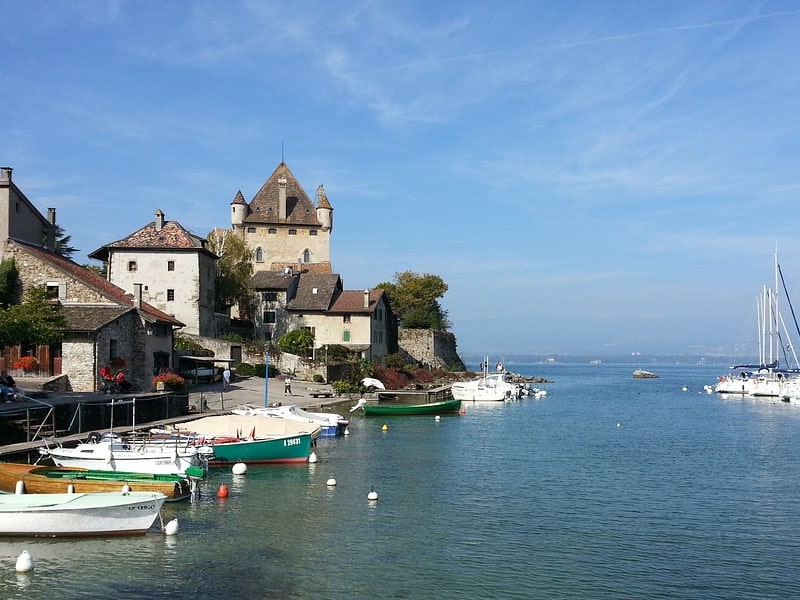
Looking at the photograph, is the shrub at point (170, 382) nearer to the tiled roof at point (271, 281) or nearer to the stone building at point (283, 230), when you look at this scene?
the tiled roof at point (271, 281)

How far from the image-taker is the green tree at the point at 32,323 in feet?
123

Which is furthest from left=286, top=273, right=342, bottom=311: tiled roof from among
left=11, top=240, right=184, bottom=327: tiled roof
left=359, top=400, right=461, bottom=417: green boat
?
left=11, top=240, right=184, bottom=327: tiled roof

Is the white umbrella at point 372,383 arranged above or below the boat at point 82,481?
above

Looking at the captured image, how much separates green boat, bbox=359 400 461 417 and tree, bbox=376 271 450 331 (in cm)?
4446

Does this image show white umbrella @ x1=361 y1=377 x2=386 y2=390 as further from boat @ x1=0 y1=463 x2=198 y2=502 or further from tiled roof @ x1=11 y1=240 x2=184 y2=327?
boat @ x1=0 y1=463 x2=198 y2=502

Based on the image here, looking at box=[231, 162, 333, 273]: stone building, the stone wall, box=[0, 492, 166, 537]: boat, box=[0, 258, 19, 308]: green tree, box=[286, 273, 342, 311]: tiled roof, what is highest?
box=[231, 162, 333, 273]: stone building

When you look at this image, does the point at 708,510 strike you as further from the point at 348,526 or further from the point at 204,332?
the point at 204,332

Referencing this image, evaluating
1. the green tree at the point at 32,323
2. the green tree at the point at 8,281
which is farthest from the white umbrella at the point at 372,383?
the green tree at the point at 32,323

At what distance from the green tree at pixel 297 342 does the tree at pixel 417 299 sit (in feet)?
107

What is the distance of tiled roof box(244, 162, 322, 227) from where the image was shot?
330ft

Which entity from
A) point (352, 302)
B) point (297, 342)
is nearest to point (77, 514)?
point (297, 342)

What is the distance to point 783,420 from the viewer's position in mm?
58438

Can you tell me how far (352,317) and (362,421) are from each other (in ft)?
85.7

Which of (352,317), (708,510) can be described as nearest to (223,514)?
(708,510)
